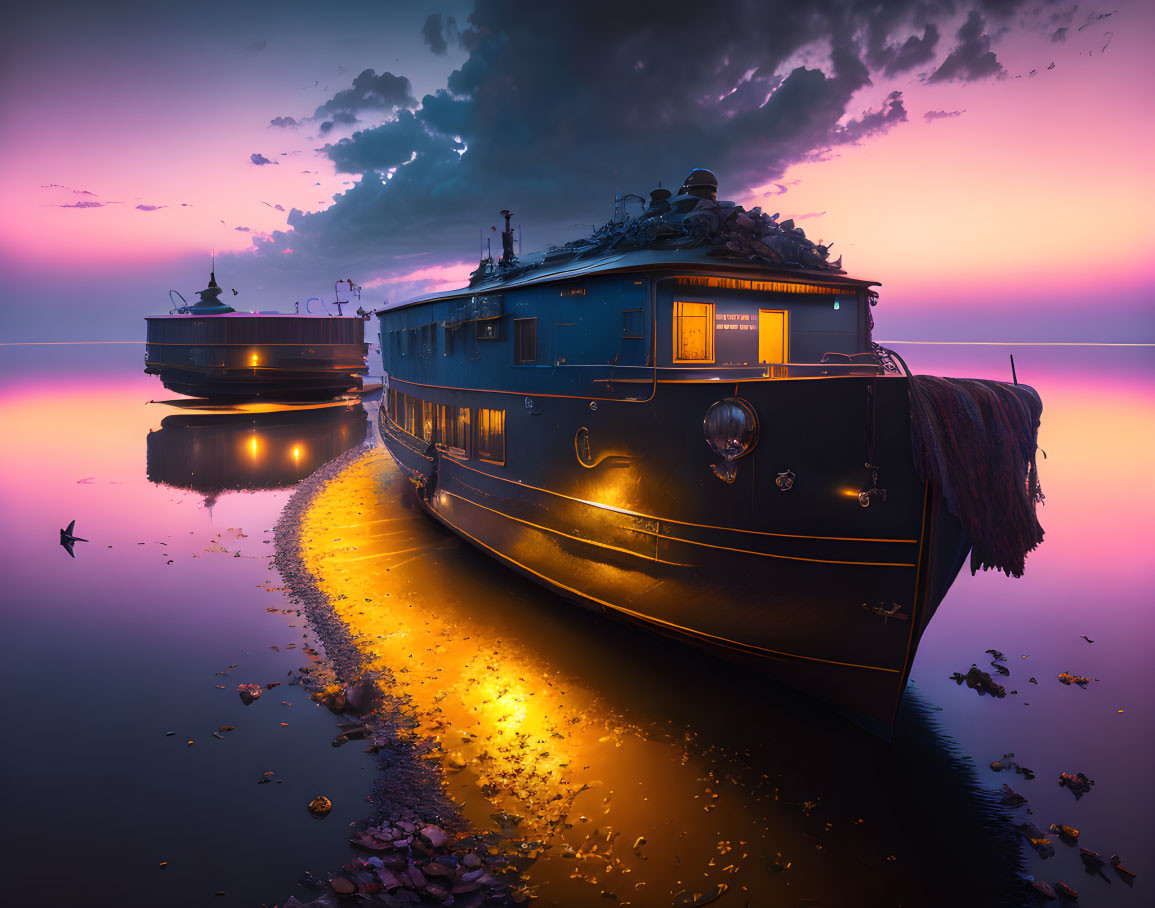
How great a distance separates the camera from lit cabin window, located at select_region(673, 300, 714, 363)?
29.8 feet

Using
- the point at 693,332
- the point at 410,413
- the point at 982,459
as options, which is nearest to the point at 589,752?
the point at 982,459

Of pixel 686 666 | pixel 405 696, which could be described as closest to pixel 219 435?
pixel 405 696

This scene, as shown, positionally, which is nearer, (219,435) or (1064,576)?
(1064,576)

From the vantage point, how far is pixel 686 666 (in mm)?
9344

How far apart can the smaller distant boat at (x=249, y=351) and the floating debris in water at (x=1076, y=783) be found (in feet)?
145

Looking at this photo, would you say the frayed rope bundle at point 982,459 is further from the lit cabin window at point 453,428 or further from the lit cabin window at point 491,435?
the lit cabin window at point 453,428

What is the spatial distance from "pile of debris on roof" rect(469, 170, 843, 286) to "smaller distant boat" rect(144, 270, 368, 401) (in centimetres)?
3619

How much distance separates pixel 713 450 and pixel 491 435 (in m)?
6.22

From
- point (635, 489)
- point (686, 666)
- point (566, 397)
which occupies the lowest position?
point (686, 666)

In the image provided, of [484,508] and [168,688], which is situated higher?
Answer: [484,508]

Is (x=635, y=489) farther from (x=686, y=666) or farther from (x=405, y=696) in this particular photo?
(x=405, y=696)

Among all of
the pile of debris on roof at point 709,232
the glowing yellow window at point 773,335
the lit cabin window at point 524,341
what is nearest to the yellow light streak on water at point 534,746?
the lit cabin window at point 524,341

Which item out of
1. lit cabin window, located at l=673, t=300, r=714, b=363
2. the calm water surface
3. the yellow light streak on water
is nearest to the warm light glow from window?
lit cabin window, located at l=673, t=300, r=714, b=363

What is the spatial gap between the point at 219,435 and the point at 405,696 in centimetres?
3141
